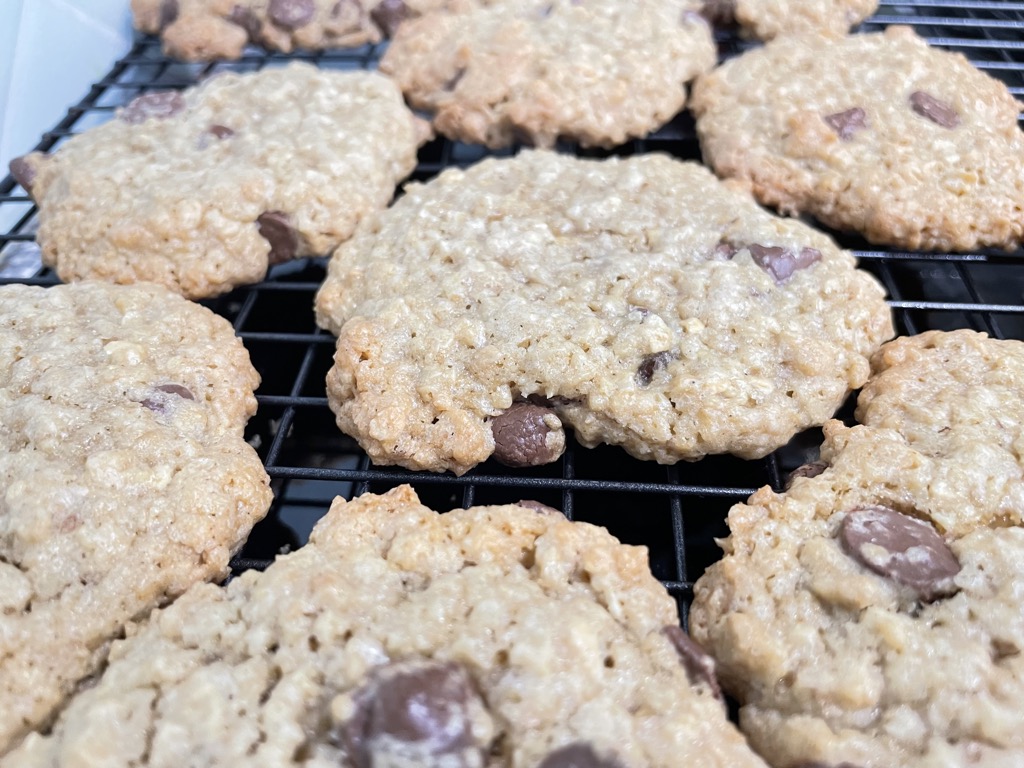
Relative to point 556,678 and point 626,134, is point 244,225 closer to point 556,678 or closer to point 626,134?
point 626,134

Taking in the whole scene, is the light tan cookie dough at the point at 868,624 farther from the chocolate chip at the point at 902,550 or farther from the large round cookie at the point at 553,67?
the large round cookie at the point at 553,67

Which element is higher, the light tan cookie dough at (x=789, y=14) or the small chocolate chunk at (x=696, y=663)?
the light tan cookie dough at (x=789, y=14)

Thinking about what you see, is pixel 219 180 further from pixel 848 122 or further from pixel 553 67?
pixel 848 122

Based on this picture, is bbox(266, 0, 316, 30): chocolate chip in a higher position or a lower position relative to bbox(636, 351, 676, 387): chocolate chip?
higher

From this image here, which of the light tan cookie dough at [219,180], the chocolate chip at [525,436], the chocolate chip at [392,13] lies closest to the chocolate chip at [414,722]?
the chocolate chip at [525,436]

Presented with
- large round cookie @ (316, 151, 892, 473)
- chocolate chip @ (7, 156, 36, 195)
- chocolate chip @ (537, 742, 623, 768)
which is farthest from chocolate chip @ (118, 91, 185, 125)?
chocolate chip @ (537, 742, 623, 768)

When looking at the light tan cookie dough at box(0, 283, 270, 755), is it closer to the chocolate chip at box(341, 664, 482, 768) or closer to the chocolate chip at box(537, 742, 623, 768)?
the chocolate chip at box(341, 664, 482, 768)
